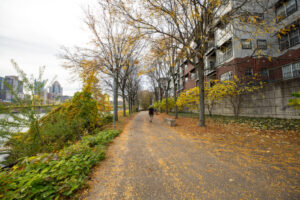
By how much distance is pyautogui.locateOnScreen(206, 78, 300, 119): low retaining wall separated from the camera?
7477 mm

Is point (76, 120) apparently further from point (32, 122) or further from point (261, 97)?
point (261, 97)

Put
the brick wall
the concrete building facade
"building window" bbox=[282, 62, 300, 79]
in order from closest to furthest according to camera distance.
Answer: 1. the concrete building facade
2. "building window" bbox=[282, 62, 300, 79]
3. the brick wall

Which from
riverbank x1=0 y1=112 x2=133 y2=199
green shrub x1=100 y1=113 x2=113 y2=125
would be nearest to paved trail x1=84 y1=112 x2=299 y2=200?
riverbank x1=0 y1=112 x2=133 y2=199

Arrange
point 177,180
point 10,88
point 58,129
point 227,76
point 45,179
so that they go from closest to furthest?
point 45,179, point 177,180, point 10,88, point 58,129, point 227,76

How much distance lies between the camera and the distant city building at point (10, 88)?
11.5 ft

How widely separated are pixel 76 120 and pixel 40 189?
16.6 ft

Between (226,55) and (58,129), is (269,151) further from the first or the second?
(226,55)

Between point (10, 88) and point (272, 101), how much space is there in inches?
537

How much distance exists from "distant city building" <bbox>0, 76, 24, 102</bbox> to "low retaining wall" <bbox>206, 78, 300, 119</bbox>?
11.4 m

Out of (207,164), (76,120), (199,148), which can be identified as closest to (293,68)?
(199,148)

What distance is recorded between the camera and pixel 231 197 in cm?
217

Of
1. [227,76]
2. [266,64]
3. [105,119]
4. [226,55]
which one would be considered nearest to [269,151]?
[105,119]

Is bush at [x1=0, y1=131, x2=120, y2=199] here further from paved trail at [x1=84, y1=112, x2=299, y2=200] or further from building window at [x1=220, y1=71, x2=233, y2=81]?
building window at [x1=220, y1=71, x2=233, y2=81]

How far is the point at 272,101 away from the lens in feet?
27.8
